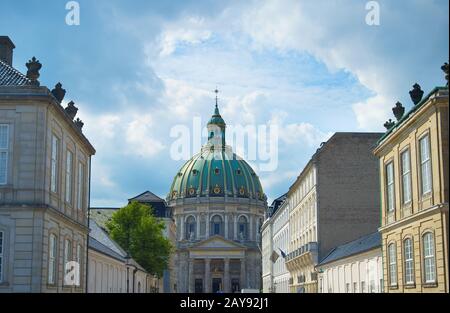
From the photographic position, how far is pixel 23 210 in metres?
A: 26.0

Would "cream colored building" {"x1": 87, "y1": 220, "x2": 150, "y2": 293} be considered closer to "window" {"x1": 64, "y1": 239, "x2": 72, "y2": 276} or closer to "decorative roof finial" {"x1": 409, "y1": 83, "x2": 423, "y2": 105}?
"window" {"x1": 64, "y1": 239, "x2": 72, "y2": 276}

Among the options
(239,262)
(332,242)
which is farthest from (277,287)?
(239,262)

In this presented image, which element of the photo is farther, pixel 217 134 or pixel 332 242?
pixel 217 134

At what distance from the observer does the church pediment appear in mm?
144625

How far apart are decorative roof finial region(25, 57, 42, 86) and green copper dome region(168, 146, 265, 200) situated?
13050cm

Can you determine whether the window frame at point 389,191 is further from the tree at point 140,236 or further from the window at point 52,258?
the tree at point 140,236

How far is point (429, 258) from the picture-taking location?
83.6 feet

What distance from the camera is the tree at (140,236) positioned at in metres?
64.4

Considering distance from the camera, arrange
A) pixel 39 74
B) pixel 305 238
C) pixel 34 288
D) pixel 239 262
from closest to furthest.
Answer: pixel 34 288 < pixel 39 74 < pixel 305 238 < pixel 239 262

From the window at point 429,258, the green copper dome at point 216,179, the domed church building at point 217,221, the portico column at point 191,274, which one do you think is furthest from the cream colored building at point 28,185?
the green copper dome at point 216,179

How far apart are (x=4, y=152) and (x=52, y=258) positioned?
4563mm

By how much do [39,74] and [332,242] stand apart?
31.8m
